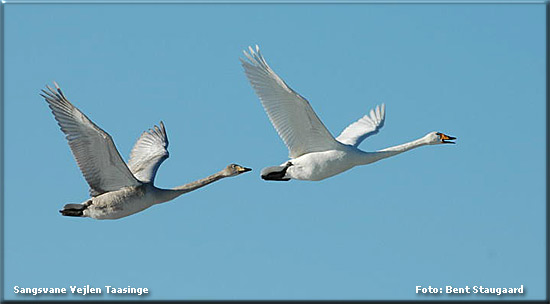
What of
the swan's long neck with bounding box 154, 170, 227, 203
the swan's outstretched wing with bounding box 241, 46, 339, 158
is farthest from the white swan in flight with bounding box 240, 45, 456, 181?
the swan's long neck with bounding box 154, 170, 227, 203

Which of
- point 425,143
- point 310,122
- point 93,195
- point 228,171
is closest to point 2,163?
point 93,195

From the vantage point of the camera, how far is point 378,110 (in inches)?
1062

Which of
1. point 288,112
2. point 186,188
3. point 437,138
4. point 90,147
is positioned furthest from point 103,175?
point 437,138

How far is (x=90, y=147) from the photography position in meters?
21.4

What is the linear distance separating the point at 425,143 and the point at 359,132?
2.67 meters

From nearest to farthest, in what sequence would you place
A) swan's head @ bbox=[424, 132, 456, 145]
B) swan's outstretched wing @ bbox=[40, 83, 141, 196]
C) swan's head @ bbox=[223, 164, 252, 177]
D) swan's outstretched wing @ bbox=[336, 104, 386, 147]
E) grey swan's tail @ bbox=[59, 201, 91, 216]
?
swan's outstretched wing @ bbox=[40, 83, 141, 196] < grey swan's tail @ bbox=[59, 201, 91, 216] < swan's head @ bbox=[223, 164, 252, 177] < swan's head @ bbox=[424, 132, 456, 145] < swan's outstretched wing @ bbox=[336, 104, 386, 147]

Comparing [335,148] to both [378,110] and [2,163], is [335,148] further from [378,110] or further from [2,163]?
[2,163]

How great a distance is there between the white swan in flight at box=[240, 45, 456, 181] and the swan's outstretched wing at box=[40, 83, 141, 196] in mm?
2844

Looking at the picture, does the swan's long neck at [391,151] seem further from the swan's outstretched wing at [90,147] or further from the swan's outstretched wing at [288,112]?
the swan's outstretched wing at [90,147]

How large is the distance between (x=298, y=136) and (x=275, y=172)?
33.0 inches

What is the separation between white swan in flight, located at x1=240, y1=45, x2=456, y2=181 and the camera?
2161 cm

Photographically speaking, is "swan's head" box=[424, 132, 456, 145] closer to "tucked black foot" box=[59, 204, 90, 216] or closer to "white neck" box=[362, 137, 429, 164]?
"white neck" box=[362, 137, 429, 164]

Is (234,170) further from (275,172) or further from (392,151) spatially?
(392,151)

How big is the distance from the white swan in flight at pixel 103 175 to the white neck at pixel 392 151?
237cm
